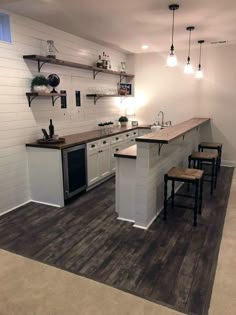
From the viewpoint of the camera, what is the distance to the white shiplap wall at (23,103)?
3520mm

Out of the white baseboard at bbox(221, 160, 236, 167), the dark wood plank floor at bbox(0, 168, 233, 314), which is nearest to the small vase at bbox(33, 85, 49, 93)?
the dark wood plank floor at bbox(0, 168, 233, 314)

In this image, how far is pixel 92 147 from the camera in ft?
14.4

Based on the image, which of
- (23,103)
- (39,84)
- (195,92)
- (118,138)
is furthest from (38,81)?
(195,92)

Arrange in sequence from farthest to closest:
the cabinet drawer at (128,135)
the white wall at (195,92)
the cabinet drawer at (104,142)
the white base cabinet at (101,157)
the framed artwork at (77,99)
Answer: the white wall at (195,92), the cabinet drawer at (128,135), the framed artwork at (77,99), the cabinet drawer at (104,142), the white base cabinet at (101,157)

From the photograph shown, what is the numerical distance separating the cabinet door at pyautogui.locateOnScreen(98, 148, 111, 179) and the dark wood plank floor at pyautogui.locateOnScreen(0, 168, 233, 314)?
868 millimetres

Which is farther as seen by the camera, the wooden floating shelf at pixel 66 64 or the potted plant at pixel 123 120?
the potted plant at pixel 123 120

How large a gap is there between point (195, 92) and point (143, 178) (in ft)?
12.5

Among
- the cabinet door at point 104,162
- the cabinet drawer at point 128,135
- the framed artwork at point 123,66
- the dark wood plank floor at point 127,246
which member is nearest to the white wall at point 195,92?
the framed artwork at point 123,66

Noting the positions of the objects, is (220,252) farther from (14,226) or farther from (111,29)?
(111,29)

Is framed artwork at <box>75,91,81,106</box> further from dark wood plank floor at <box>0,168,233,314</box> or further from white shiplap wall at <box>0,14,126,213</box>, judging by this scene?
dark wood plank floor at <box>0,168,233,314</box>

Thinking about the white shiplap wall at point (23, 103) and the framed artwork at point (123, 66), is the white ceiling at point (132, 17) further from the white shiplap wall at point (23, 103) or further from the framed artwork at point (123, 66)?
the framed artwork at point (123, 66)

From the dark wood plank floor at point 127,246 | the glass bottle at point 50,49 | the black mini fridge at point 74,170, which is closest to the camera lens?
the dark wood plank floor at point 127,246

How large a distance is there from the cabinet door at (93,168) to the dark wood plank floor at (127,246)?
548 mm

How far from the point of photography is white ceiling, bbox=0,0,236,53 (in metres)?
3.10
